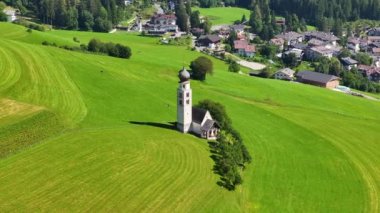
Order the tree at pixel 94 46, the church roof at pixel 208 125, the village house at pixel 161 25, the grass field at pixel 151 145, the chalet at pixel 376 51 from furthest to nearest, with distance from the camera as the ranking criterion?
the chalet at pixel 376 51, the village house at pixel 161 25, the tree at pixel 94 46, the church roof at pixel 208 125, the grass field at pixel 151 145

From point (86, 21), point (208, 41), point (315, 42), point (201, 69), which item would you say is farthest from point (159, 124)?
point (315, 42)

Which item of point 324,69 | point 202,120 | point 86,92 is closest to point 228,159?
point 202,120

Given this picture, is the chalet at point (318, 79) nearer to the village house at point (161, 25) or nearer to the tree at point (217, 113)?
the village house at point (161, 25)

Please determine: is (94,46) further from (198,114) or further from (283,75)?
(283,75)

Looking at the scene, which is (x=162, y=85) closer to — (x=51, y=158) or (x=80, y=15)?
(x=51, y=158)

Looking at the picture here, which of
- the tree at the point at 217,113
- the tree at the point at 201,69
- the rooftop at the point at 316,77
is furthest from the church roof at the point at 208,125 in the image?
the rooftop at the point at 316,77

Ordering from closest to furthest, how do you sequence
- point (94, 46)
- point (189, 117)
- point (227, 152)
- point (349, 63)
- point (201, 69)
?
point (227, 152) < point (189, 117) < point (201, 69) < point (94, 46) < point (349, 63)
